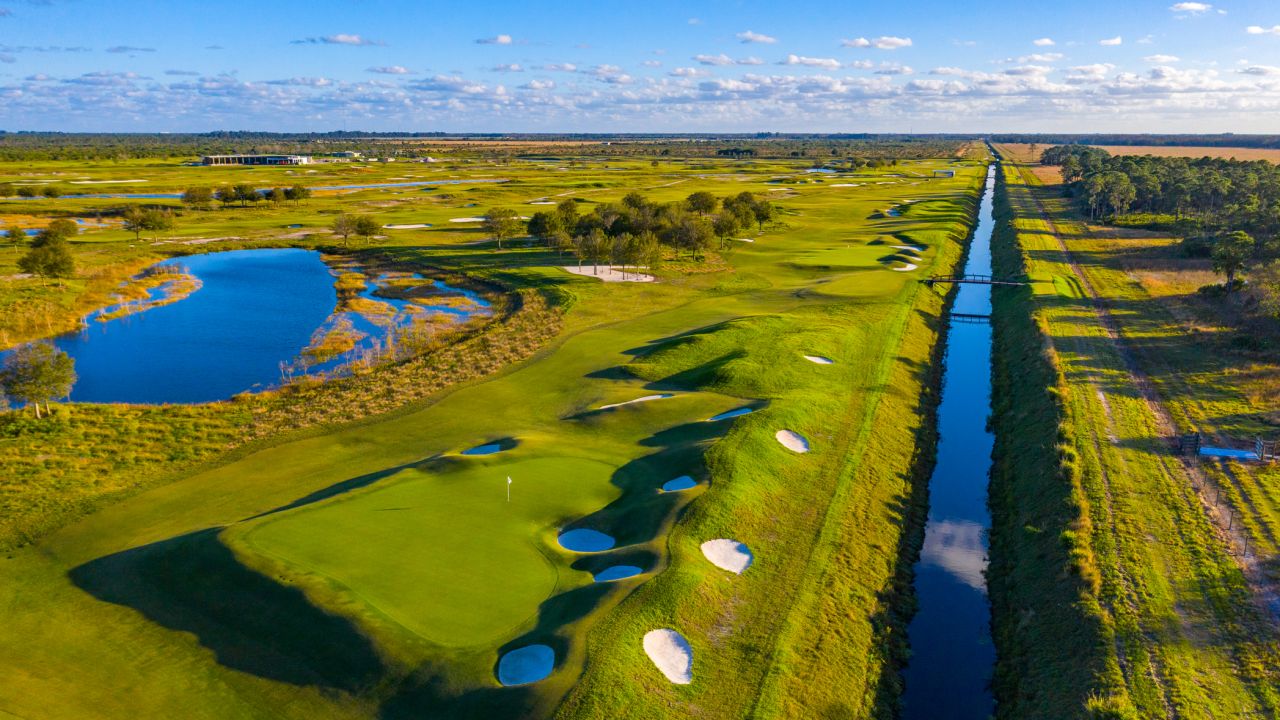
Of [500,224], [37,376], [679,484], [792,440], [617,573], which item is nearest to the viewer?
[617,573]

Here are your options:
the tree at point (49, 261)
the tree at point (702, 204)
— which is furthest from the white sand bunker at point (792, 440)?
the tree at point (702, 204)

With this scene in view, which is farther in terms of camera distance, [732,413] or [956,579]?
[732,413]

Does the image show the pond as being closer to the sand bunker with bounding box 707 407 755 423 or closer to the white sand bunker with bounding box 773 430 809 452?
the sand bunker with bounding box 707 407 755 423

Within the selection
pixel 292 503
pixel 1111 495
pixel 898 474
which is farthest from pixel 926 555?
pixel 292 503

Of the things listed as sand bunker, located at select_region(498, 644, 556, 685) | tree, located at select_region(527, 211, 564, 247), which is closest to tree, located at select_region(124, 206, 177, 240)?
tree, located at select_region(527, 211, 564, 247)

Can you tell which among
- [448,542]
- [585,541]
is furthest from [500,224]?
[448,542]

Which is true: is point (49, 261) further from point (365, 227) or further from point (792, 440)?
point (792, 440)
